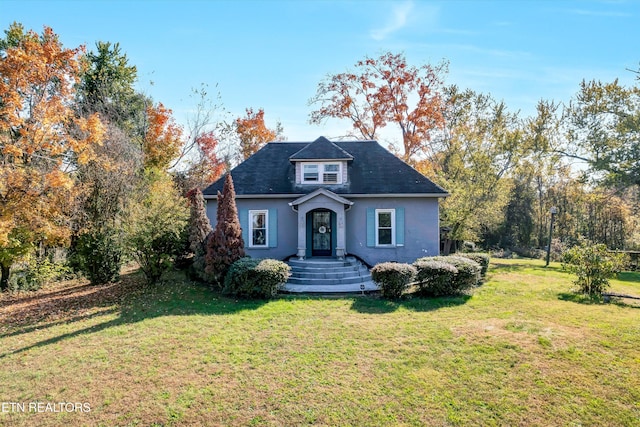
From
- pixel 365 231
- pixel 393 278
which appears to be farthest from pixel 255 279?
pixel 365 231

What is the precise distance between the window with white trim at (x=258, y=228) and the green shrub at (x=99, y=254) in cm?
547

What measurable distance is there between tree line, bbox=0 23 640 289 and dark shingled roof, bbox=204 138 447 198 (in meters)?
3.71

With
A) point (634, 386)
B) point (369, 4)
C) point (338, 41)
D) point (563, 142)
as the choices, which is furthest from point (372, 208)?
point (563, 142)

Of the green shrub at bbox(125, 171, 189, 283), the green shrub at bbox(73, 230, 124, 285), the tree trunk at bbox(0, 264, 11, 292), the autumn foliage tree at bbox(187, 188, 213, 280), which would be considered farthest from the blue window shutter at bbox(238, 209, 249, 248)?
the tree trunk at bbox(0, 264, 11, 292)

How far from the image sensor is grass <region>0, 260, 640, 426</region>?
5133 mm

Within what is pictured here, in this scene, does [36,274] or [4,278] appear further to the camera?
[36,274]

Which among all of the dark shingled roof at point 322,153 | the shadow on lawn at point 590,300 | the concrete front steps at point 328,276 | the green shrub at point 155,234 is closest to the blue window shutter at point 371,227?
the concrete front steps at point 328,276

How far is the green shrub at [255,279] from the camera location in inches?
429

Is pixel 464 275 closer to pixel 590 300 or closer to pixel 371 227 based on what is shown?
pixel 590 300

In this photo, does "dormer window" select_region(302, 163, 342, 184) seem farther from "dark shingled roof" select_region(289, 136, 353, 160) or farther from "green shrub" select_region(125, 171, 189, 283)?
"green shrub" select_region(125, 171, 189, 283)

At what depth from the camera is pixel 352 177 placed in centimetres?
1677

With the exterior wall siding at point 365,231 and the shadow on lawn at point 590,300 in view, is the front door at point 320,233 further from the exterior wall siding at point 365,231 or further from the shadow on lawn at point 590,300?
the shadow on lawn at point 590,300

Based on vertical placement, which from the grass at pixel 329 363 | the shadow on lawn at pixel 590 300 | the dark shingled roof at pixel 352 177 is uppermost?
the dark shingled roof at pixel 352 177

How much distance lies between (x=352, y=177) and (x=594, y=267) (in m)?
10.0
